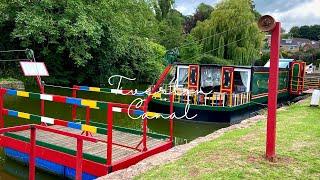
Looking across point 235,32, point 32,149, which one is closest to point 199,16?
point 235,32

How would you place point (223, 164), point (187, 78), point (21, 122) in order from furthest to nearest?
point (187, 78)
point (21, 122)
point (223, 164)

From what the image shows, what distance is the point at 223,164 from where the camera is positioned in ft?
16.7

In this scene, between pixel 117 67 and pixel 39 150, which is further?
pixel 117 67

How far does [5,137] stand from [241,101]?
1063cm

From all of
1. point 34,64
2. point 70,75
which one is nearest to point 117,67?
point 70,75

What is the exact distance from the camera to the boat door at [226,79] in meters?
16.2

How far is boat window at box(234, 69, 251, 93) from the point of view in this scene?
17219 millimetres

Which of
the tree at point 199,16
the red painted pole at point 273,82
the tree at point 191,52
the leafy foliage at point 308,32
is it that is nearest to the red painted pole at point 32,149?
the red painted pole at point 273,82

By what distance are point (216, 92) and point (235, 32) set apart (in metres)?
18.6

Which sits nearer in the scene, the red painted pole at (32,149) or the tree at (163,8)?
the red painted pole at (32,149)

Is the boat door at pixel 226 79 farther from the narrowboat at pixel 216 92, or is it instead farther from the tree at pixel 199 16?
the tree at pixel 199 16

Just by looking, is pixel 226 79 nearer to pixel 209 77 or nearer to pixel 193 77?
pixel 209 77

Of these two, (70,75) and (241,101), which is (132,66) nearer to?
(70,75)

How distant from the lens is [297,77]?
2298 cm
